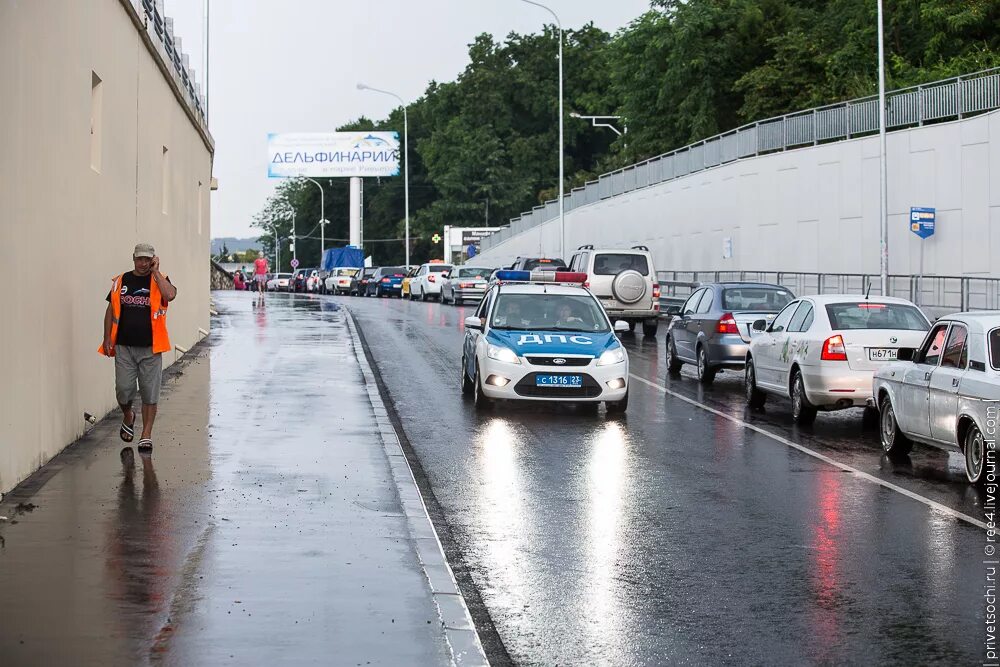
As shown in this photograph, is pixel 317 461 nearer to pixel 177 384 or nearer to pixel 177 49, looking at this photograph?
pixel 177 384

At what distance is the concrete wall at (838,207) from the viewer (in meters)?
36.3

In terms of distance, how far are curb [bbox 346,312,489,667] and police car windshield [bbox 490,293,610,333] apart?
3950 mm

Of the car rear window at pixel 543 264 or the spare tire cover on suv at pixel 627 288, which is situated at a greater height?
the car rear window at pixel 543 264

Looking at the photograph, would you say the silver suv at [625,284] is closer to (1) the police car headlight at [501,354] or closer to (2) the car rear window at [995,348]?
(1) the police car headlight at [501,354]

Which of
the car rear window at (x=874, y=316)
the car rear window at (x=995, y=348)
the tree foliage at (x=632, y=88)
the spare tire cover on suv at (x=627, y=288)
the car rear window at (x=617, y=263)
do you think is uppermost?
the tree foliage at (x=632, y=88)

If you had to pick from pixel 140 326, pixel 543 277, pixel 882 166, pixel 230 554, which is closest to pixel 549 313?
pixel 543 277

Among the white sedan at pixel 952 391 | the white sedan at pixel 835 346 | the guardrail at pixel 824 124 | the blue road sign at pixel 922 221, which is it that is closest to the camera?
the white sedan at pixel 952 391

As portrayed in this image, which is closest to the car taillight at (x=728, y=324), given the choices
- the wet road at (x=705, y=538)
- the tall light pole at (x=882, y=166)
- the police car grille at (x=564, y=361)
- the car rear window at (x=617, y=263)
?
the wet road at (x=705, y=538)

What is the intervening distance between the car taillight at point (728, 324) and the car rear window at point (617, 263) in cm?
1325

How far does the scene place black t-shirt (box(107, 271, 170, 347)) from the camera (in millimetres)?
12539

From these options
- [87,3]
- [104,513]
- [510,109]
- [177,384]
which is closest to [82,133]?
[87,3]

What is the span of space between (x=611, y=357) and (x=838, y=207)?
27371 mm

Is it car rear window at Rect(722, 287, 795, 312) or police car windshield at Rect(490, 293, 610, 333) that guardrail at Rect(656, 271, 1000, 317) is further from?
police car windshield at Rect(490, 293, 610, 333)

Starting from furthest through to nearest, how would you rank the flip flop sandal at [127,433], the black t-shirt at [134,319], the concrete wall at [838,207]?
the concrete wall at [838,207], the flip flop sandal at [127,433], the black t-shirt at [134,319]
